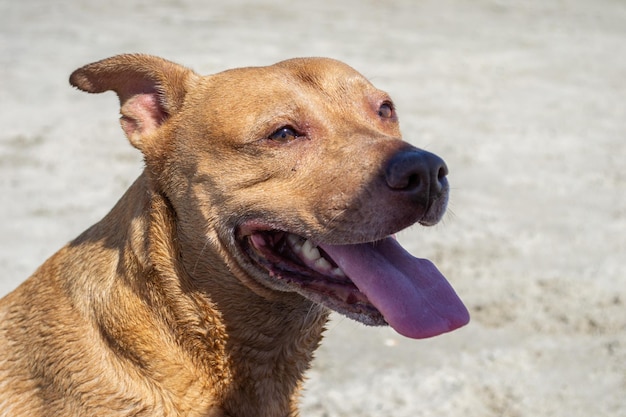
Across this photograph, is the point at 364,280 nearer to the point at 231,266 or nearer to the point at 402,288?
the point at 402,288

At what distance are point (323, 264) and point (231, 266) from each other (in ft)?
1.13

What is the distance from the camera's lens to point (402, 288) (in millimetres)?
3270

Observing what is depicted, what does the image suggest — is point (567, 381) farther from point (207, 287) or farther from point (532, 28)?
point (532, 28)

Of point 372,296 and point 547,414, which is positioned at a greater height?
point 372,296

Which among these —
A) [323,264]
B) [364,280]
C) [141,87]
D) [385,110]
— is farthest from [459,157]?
[364,280]

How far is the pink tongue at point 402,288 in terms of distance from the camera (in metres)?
3.20

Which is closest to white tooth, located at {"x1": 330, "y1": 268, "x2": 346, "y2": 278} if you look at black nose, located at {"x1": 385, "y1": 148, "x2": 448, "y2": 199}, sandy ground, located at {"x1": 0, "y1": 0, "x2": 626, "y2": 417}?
black nose, located at {"x1": 385, "y1": 148, "x2": 448, "y2": 199}

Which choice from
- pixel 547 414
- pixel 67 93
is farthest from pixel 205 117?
pixel 67 93

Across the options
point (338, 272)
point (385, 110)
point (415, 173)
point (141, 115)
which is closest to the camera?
point (415, 173)

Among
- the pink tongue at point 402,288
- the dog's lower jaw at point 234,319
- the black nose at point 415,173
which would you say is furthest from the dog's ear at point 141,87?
the black nose at point 415,173

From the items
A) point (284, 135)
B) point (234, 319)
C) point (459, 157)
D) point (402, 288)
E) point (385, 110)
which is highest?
point (284, 135)

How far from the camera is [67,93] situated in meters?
9.61

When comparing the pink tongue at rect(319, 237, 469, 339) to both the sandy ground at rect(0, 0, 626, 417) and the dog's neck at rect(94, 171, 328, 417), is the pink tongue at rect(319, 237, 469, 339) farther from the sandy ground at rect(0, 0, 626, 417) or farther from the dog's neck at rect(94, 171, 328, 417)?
the sandy ground at rect(0, 0, 626, 417)

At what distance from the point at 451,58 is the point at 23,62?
5.17 metres
